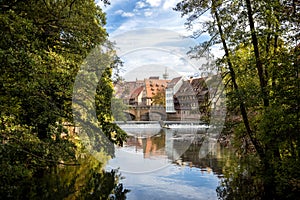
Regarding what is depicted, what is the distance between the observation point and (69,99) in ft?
20.6

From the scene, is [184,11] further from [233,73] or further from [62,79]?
[62,79]

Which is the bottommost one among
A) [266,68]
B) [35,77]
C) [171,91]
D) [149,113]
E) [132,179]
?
[132,179]

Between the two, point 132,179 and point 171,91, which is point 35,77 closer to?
point 132,179

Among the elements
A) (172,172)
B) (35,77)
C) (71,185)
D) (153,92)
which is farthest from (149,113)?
(35,77)

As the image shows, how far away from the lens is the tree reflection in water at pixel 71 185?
6750 millimetres

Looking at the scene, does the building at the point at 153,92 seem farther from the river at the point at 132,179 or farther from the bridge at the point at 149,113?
the river at the point at 132,179

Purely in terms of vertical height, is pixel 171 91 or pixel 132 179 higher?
pixel 171 91

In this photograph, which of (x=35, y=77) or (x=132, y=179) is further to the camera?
(x=132, y=179)

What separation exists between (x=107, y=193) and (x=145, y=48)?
664 cm

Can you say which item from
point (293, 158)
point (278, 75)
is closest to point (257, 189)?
point (293, 158)

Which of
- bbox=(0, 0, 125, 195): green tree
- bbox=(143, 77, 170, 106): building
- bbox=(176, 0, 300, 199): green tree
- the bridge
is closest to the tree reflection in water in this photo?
bbox=(0, 0, 125, 195): green tree

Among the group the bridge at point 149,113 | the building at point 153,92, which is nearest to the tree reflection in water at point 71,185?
the bridge at point 149,113

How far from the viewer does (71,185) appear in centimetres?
775

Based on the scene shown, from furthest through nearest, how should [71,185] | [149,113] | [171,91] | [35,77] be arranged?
[149,113]
[171,91]
[71,185]
[35,77]
